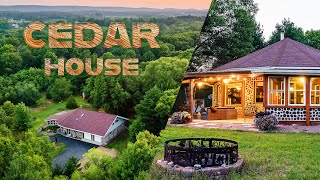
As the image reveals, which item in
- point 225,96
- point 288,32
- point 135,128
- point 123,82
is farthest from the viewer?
point 123,82

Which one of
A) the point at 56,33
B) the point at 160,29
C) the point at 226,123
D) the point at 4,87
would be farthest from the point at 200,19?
the point at 4,87

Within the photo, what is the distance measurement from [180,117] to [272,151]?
521mm

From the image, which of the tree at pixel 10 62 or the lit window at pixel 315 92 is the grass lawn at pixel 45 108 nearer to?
the tree at pixel 10 62

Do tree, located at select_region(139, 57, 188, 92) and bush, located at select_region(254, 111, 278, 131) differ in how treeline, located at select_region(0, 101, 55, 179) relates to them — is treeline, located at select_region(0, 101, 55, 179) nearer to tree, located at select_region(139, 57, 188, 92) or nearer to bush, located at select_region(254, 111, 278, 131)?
tree, located at select_region(139, 57, 188, 92)

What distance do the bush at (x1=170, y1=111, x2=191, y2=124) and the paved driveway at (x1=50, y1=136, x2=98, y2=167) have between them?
2.33 feet

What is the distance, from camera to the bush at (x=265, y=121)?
2.87 m

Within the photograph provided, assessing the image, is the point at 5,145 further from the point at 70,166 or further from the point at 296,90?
the point at 296,90

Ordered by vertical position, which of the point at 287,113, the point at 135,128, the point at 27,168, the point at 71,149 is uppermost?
the point at 287,113

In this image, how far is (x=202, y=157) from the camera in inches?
110

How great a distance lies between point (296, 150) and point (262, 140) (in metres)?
0.19

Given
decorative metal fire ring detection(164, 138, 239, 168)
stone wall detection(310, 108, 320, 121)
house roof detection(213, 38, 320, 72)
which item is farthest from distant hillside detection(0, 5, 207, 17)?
stone wall detection(310, 108, 320, 121)

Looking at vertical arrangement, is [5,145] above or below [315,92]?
below

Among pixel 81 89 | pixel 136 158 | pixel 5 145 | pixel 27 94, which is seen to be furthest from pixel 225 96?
pixel 5 145

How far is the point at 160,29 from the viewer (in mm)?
3332
